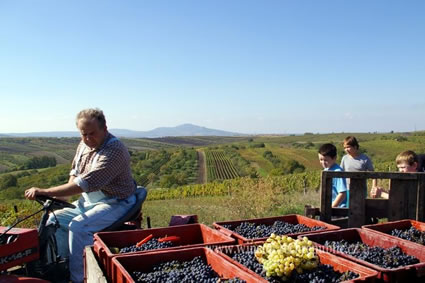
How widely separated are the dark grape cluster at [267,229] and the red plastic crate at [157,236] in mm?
245

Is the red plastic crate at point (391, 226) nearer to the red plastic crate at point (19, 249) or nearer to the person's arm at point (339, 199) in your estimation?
the person's arm at point (339, 199)

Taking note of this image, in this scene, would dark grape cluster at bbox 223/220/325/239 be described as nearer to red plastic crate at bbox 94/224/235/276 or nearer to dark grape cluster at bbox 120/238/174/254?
red plastic crate at bbox 94/224/235/276

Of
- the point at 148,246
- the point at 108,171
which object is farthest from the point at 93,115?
the point at 148,246

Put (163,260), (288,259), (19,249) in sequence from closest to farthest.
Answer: (288,259) → (163,260) → (19,249)

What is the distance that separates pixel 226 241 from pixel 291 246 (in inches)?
30.8

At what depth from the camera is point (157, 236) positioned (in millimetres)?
3121

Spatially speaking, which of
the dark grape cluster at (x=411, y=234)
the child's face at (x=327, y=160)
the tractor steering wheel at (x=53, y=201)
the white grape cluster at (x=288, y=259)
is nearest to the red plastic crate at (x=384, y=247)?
the dark grape cluster at (x=411, y=234)

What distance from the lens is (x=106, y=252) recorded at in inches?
101

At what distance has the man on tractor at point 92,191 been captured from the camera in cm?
355

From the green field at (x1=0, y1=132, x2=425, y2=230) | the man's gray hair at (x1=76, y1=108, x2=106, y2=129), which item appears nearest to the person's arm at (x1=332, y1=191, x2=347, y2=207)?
the man's gray hair at (x1=76, y1=108, x2=106, y2=129)

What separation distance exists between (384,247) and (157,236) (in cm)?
172

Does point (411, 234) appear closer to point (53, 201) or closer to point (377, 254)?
point (377, 254)

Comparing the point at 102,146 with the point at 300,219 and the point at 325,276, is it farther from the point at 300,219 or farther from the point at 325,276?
the point at 325,276

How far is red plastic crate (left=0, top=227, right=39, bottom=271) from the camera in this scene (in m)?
3.06
